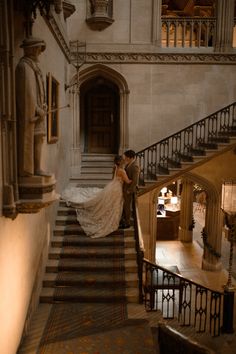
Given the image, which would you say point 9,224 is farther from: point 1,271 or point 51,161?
point 51,161

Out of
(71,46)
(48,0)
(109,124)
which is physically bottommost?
(109,124)

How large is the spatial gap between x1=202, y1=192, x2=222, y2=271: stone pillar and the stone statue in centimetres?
955

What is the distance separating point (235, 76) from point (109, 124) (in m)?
4.39

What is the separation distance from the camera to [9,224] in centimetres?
433

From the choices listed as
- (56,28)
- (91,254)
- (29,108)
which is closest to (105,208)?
(91,254)

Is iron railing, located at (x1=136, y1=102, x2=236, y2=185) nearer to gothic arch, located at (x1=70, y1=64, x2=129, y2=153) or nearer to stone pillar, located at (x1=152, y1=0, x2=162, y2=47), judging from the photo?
gothic arch, located at (x1=70, y1=64, x2=129, y2=153)

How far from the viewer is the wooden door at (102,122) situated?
12609mm

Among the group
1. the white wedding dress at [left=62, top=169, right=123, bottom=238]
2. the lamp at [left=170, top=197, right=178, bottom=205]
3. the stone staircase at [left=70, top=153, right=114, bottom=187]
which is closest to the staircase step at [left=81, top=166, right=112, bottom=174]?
the stone staircase at [left=70, top=153, right=114, bottom=187]

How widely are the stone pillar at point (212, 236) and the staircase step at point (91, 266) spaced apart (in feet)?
20.1

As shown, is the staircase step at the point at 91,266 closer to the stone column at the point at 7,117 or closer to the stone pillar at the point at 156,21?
the stone column at the point at 7,117

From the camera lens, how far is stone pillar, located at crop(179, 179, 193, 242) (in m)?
15.5

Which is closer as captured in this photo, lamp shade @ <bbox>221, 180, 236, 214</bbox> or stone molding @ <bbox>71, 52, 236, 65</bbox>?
lamp shade @ <bbox>221, 180, 236, 214</bbox>

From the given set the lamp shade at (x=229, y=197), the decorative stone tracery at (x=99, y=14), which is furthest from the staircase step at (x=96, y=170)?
the lamp shade at (x=229, y=197)

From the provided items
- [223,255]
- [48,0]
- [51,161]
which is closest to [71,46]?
[51,161]
